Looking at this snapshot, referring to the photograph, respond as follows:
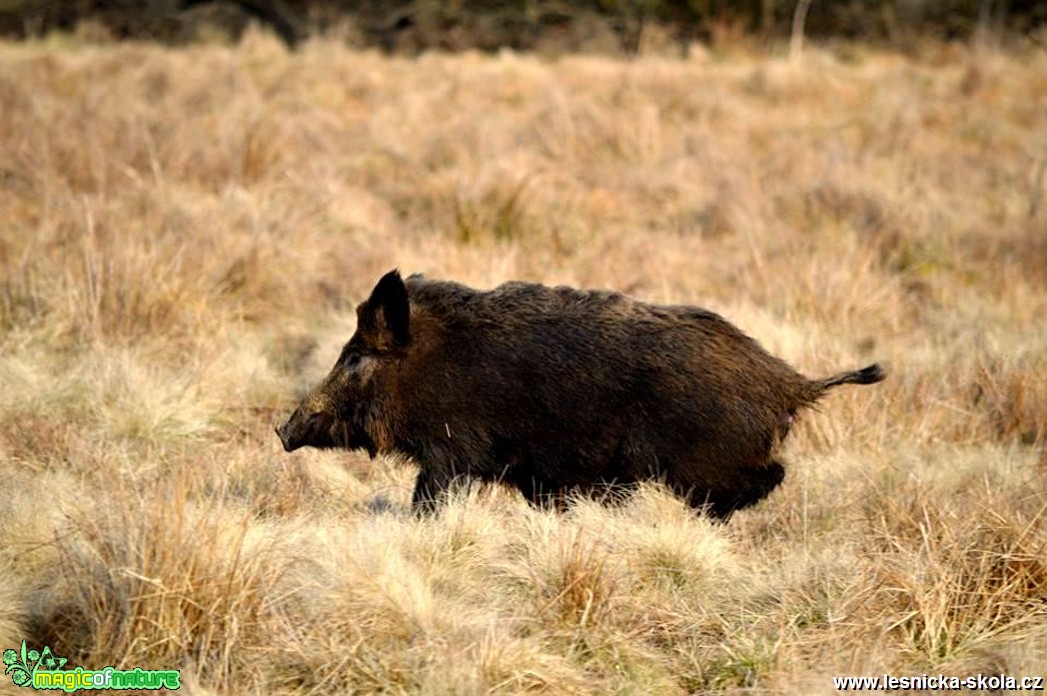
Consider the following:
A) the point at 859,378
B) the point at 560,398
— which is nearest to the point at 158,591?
the point at 560,398

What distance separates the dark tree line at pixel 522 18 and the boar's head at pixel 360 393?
14182 millimetres

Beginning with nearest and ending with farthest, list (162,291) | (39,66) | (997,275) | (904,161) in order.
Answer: (162,291)
(997,275)
(904,161)
(39,66)

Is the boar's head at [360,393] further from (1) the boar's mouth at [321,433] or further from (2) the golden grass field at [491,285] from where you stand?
(2) the golden grass field at [491,285]

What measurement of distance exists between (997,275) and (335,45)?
9.90m

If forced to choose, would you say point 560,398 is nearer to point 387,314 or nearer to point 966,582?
point 387,314

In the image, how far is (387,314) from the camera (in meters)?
5.61

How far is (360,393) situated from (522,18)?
17616 mm

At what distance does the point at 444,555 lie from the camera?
16.1 feet

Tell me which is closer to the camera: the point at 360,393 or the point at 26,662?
the point at 26,662

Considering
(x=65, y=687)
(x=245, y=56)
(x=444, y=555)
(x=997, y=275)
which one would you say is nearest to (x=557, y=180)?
(x=997, y=275)

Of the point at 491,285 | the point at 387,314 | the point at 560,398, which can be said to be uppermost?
the point at 387,314

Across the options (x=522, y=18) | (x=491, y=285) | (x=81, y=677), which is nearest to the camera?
(x=81, y=677)

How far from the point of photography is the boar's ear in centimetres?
554

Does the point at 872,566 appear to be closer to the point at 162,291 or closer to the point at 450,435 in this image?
the point at 450,435
